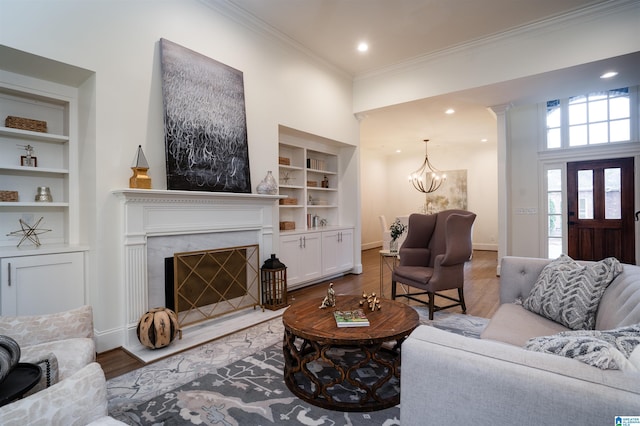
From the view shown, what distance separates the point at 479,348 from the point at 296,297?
11.5 feet

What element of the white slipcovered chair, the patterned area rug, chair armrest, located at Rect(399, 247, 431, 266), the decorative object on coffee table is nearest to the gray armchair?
chair armrest, located at Rect(399, 247, 431, 266)

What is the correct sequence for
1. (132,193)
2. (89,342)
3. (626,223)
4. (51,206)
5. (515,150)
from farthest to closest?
(515,150)
(626,223)
(51,206)
(132,193)
(89,342)

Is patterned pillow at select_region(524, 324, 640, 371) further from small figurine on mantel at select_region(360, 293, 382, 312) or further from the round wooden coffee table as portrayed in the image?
small figurine on mantel at select_region(360, 293, 382, 312)

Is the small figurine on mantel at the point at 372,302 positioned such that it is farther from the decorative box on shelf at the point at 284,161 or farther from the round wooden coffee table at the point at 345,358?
the decorative box on shelf at the point at 284,161

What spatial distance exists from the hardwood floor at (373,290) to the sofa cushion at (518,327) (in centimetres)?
127

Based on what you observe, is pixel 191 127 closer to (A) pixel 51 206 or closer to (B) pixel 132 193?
(B) pixel 132 193

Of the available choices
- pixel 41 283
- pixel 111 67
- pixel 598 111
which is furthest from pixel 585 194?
pixel 41 283

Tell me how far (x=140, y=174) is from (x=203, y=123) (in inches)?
34.2

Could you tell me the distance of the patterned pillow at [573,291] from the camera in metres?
1.86

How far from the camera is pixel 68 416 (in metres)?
0.90

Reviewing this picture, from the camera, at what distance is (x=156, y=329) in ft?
8.62

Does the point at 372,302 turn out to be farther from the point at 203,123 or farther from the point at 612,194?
the point at 612,194

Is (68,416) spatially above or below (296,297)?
above

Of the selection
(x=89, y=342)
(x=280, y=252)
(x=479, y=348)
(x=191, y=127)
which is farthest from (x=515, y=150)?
(x=89, y=342)
